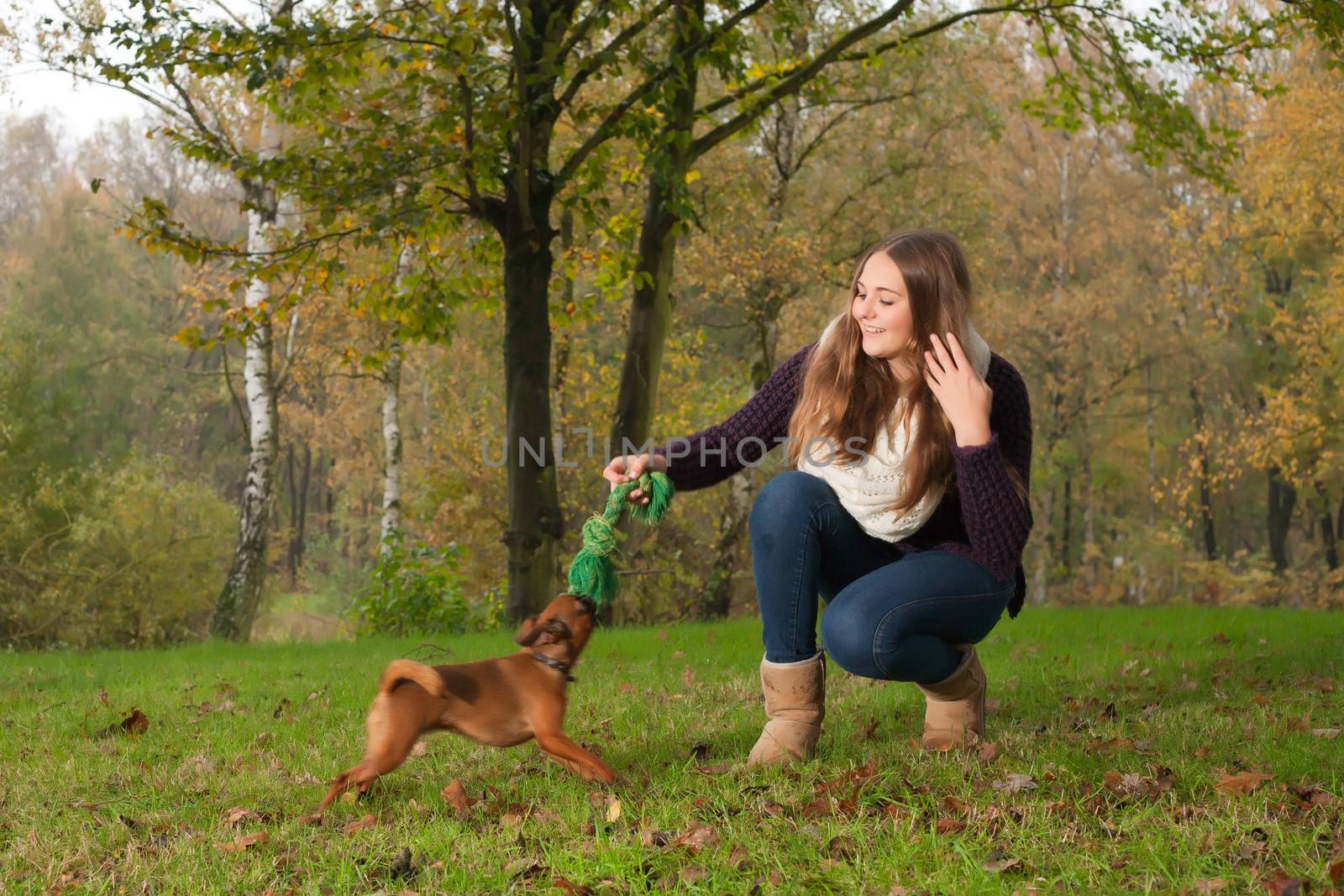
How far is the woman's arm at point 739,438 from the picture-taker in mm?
3816

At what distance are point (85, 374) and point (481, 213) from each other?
3109cm

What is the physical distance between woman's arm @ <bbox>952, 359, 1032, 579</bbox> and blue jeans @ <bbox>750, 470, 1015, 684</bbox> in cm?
12

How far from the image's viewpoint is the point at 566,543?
56.4 ft

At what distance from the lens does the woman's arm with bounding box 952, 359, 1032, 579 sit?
333cm

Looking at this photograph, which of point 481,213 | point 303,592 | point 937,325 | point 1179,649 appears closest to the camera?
point 937,325

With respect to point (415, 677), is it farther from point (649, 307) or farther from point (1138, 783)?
point (649, 307)

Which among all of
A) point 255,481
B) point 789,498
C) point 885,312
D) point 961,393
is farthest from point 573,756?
point 255,481

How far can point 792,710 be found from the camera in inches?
143

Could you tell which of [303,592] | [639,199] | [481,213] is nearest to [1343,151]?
[639,199]

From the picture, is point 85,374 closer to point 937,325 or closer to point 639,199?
point 639,199

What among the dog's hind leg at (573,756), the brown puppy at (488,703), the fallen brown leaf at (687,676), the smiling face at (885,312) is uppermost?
the smiling face at (885,312)

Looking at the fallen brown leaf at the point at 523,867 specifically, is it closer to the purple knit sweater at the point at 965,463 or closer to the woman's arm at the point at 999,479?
the purple knit sweater at the point at 965,463

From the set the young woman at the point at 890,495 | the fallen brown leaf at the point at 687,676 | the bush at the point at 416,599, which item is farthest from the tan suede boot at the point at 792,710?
the bush at the point at 416,599

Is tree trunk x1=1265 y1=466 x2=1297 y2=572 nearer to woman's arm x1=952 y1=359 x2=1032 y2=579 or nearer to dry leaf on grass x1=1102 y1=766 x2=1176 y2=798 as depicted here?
woman's arm x1=952 y1=359 x2=1032 y2=579
